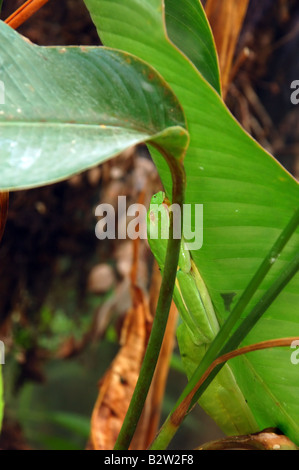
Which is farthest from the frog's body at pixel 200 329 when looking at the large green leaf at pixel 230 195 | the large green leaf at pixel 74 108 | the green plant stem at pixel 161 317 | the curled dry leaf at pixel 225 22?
the curled dry leaf at pixel 225 22

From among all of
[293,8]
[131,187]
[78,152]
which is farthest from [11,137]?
[293,8]

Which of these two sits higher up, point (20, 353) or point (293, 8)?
point (293, 8)

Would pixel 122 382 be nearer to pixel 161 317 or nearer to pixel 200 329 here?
pixel 200 329

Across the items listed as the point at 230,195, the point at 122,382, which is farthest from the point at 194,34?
the point at 122,382

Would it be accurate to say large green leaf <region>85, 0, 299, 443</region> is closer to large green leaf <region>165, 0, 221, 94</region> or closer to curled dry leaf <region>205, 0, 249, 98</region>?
large green leaf <region>165, 0, 221, 94</region>

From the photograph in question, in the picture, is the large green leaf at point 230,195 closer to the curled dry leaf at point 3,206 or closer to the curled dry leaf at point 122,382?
the curled dry leaf at point 3,206

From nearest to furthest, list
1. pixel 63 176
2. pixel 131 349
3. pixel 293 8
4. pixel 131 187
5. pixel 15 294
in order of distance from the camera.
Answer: pixel 63 176 < pixel 131 349 < pixel 131 187 < pixel 15 294 < pixel 293 8

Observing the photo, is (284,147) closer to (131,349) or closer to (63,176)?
(131,349)
